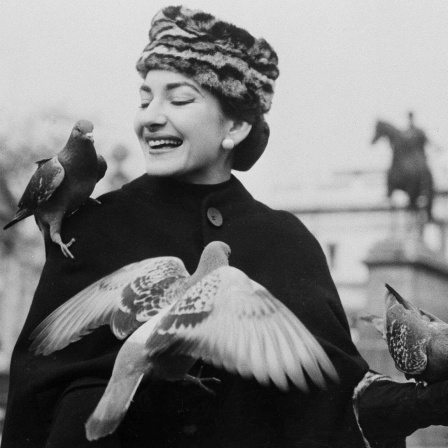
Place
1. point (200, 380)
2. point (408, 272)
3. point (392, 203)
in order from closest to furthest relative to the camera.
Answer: point (200, 380)
point (408, 272)
point (392, 203)

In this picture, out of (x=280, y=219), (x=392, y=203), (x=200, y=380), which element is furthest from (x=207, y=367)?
(x=392, y=203)

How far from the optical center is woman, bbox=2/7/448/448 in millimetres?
2623

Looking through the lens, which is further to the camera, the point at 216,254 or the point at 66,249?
the point at 66,249

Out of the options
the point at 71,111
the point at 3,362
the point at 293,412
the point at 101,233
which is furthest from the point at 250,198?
the point at 3,362

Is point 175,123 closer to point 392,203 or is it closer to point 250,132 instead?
point 250,132

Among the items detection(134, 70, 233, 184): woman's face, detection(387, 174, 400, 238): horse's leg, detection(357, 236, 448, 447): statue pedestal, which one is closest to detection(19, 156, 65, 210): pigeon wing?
detection(134, 70, 233, 184): woman's face

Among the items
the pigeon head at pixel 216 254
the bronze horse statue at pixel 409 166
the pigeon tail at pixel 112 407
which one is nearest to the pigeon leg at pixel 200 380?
the pigeon tail at pixel 112 407

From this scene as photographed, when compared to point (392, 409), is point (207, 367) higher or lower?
higher

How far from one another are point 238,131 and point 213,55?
0.23 metres

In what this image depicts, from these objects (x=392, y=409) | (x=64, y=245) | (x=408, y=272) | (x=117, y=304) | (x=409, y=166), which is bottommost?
(x=408, y=272)

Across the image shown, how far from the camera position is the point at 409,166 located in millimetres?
14695

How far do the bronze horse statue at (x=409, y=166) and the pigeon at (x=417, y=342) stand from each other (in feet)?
37.1

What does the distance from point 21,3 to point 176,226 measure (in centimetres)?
134

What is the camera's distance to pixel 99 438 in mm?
2473
